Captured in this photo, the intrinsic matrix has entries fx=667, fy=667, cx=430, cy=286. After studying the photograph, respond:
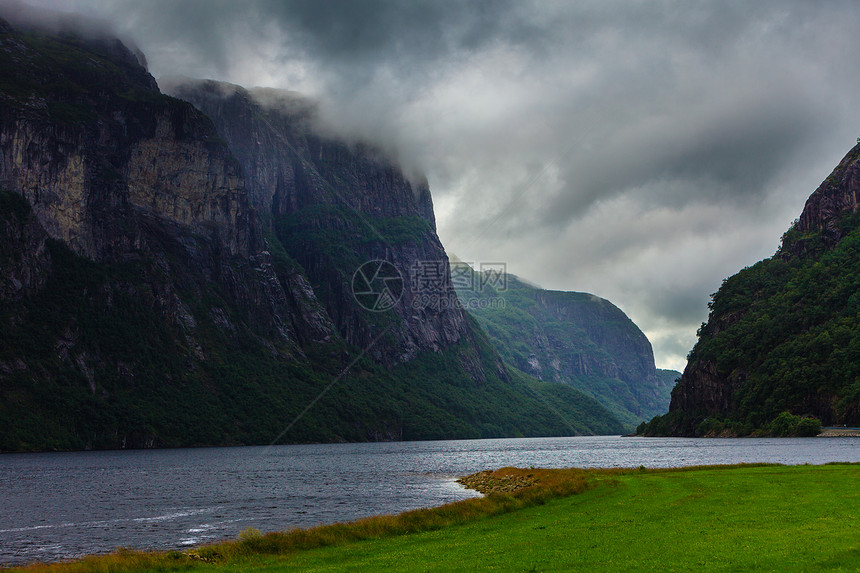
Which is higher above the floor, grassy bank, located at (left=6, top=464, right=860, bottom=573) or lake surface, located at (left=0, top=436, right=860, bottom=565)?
grassy bank, located at (left=6, top=464, right=860, bottom=573)

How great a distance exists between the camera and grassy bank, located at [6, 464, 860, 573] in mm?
26531

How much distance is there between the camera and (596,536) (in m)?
33.4

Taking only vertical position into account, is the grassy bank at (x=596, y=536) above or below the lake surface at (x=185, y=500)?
above

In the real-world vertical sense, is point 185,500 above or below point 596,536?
below

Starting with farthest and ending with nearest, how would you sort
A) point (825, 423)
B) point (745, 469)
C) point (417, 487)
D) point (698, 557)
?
point (825, 423), point (417, 487), point (745, 469), point (698, 557)

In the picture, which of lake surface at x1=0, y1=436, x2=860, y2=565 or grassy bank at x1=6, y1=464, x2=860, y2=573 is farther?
lake surface at x1=0, y1=436, x2=860, y2=565

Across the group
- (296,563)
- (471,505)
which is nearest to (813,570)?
(296,563)

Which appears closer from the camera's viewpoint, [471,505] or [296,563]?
[296,563]

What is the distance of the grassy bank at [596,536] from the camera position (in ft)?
87.0

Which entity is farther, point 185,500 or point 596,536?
point 185,500

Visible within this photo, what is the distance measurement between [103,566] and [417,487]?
186ft

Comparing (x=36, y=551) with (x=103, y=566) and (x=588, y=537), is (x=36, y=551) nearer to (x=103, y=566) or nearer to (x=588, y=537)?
(x=103, y=566)

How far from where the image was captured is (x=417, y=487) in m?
85.9

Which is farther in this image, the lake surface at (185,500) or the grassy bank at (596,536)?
the lake surface at (185,500)
